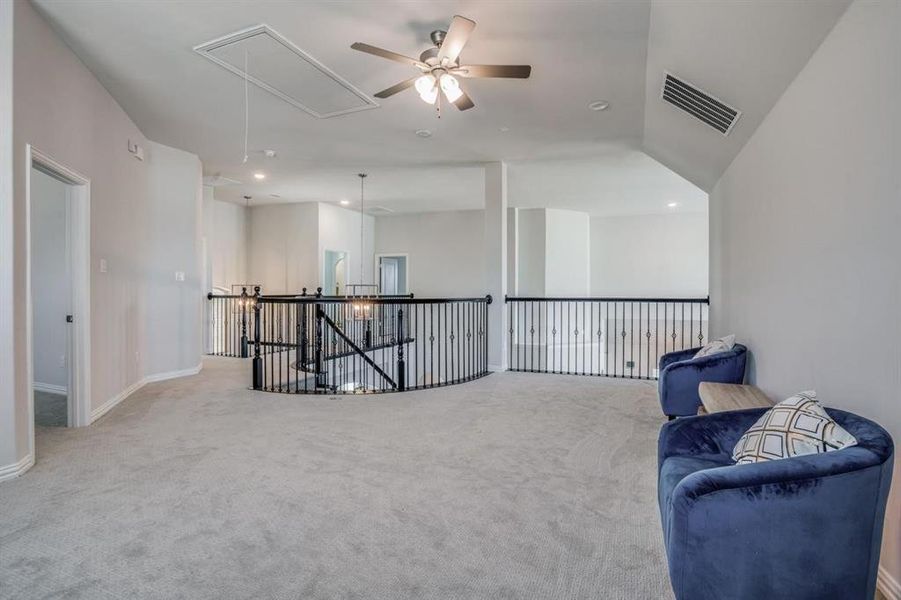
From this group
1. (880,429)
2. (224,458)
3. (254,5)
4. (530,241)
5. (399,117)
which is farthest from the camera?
(530,241)

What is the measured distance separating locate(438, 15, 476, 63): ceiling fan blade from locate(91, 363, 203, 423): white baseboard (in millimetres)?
4087

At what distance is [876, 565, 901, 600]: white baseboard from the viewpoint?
1668 mm

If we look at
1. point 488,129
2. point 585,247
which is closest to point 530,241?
point 585,247

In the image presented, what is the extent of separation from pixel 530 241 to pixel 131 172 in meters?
7.64

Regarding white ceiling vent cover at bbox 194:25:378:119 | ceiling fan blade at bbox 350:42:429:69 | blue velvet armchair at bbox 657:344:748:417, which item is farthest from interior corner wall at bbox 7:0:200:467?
blue velvet armchair at bbox 657:344:748:417

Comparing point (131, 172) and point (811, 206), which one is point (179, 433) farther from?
point (811, 206)

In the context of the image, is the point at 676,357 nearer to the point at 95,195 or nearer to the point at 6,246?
the point at 6,246

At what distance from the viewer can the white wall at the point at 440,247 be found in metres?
11.0

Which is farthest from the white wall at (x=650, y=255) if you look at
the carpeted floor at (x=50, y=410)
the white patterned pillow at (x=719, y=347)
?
the carpeted floor at (x=50, y=410)

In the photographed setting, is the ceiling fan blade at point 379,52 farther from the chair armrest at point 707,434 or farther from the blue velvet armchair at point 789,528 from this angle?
the blue velvet armchair at point 789,528

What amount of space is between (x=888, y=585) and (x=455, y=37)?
3.17m

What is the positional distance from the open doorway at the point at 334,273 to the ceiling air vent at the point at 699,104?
7.64 m

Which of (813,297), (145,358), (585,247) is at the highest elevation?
(585,247)

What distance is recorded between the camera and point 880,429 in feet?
5.14
